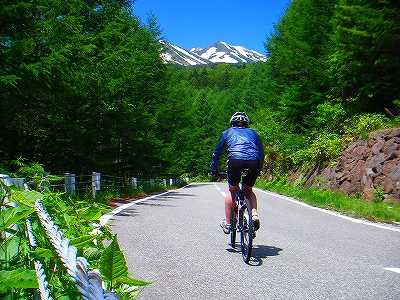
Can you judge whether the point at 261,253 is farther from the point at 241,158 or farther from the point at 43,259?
the point at 43,259

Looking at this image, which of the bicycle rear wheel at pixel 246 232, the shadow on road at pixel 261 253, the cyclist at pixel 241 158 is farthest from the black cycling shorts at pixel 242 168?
the shadow on road at pixel 261 253

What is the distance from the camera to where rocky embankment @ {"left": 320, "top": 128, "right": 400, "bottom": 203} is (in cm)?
1056

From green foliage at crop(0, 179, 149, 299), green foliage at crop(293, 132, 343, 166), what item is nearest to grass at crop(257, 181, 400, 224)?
green foliage at crop(293, 132, 343, 166)

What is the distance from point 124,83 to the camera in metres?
12.5

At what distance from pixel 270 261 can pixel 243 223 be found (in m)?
0.61

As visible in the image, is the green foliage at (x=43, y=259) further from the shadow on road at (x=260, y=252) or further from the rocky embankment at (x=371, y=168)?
the rocky embankment at (x=371, y=168)

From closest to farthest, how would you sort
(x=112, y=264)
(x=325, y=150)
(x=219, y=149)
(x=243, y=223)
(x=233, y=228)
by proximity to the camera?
(x=112, y=264), (x=243, y=223), (x=233, y=228), (x=219, y=149), (x=325, y=150)

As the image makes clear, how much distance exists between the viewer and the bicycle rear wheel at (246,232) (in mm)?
4424

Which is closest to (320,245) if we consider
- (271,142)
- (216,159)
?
(216,159)

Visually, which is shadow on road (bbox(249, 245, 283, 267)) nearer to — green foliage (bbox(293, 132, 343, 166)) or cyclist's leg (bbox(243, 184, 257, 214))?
cyclist's leg (bbox(243, 184, 257, 214))

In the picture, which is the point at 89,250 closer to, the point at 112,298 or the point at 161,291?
the point at 112,298

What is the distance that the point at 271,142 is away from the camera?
26.6 metres

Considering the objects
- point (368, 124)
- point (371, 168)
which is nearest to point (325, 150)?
point (368, 124)

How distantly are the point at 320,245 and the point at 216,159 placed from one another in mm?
1915
